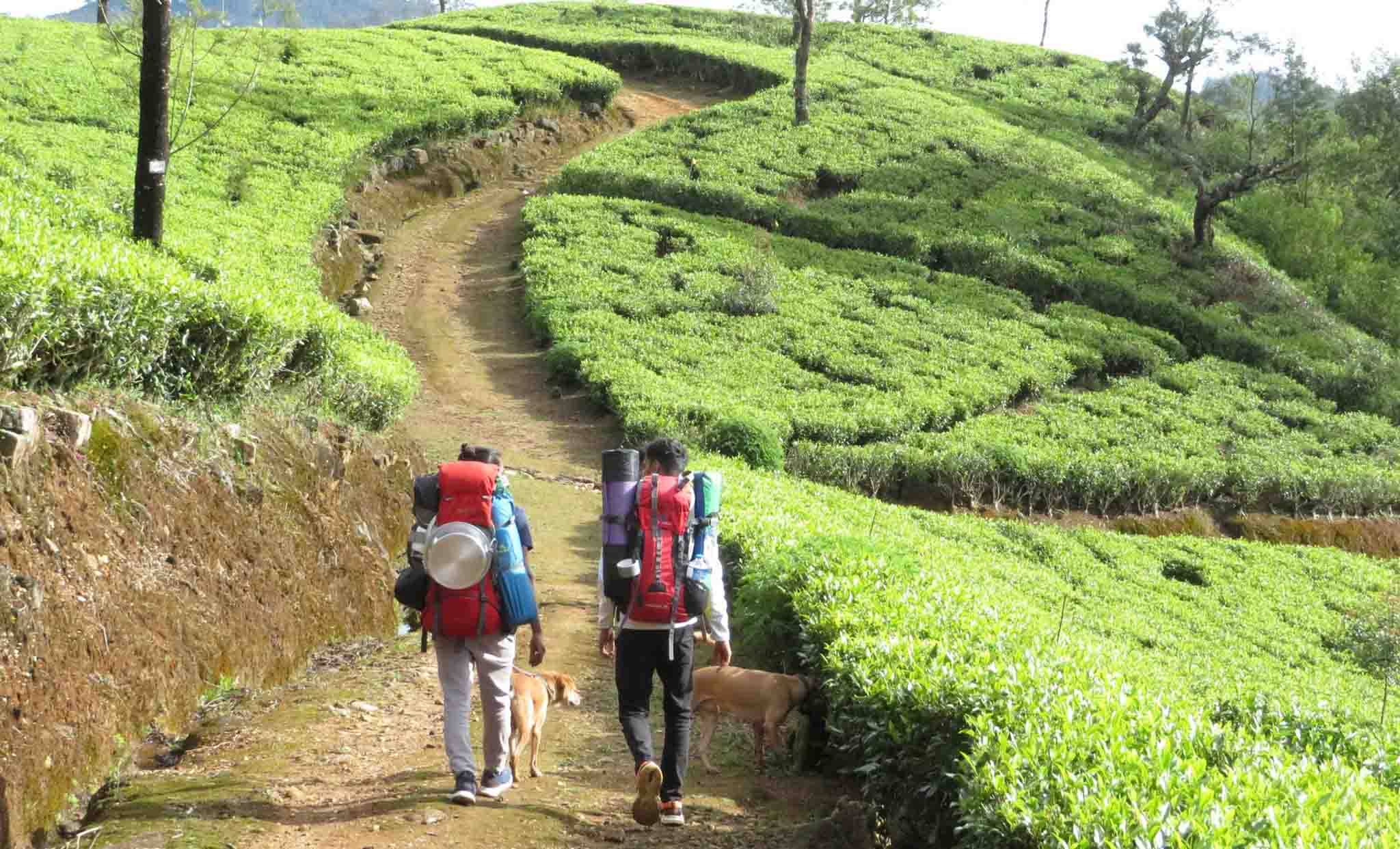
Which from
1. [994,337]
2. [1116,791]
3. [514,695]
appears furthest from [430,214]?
[1116,791]

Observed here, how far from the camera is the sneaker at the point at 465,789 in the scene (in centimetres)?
635

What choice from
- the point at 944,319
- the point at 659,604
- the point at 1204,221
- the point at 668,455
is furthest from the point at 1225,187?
the point at 659,604

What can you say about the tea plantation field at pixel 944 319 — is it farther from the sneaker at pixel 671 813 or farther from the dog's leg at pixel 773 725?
the sneaker at pixel 671 813

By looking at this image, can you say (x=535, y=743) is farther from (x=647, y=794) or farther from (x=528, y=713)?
(x=647, y=794)

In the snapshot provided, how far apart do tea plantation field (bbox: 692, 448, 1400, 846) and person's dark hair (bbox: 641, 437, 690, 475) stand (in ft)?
5.10

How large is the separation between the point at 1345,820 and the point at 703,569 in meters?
3.23

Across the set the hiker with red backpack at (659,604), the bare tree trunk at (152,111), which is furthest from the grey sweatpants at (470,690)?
the bare tree trunk at (152,111)

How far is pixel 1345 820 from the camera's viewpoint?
4.38m

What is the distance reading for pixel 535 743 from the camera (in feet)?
23.2

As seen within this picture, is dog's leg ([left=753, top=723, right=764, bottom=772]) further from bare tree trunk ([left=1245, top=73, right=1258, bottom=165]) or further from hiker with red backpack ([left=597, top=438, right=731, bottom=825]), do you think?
bare tree trunk ([left=1245, top=73, right=1258, bottom=165])

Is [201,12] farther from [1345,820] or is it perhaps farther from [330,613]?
[1345,820]

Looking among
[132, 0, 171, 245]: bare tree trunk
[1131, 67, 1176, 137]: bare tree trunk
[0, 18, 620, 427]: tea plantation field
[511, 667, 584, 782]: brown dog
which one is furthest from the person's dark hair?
[1131, 67, 1176, 137]: bare tree trunk

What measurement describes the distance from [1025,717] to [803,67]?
34.2 m

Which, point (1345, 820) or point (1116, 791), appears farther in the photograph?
point (1116, 791)
